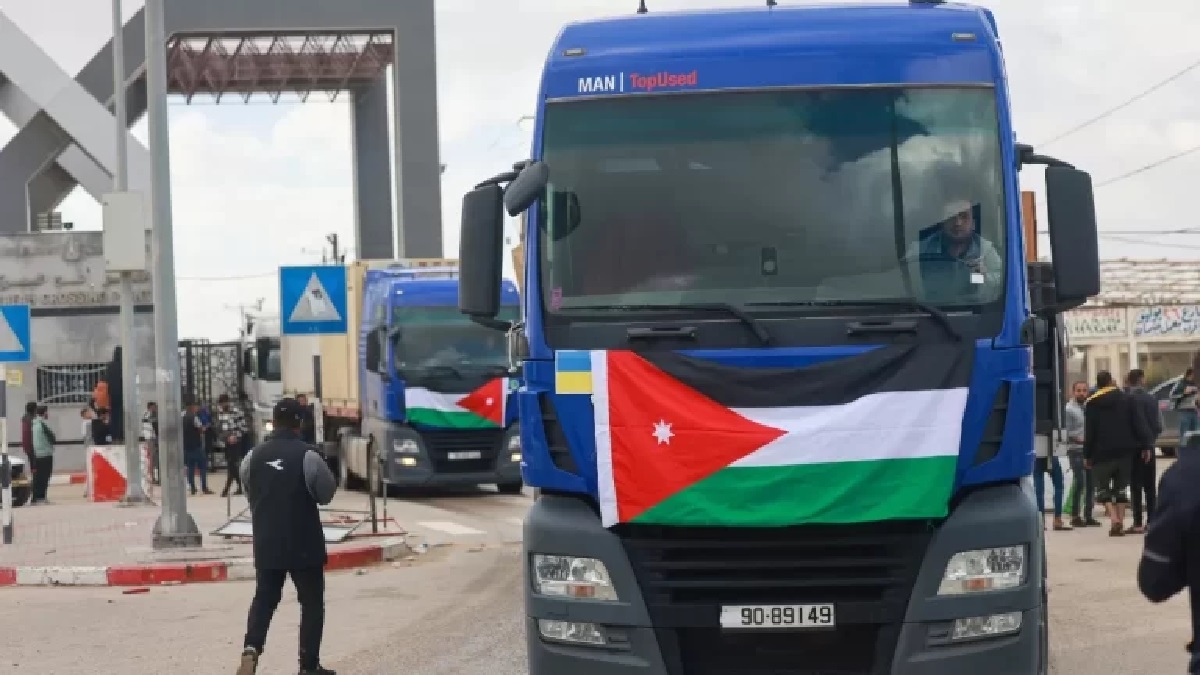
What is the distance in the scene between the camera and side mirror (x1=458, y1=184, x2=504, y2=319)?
8961 mm

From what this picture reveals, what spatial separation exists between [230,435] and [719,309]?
2619cm

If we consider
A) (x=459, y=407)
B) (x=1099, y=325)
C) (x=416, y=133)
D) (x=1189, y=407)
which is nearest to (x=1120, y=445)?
(x=1189, y=407)

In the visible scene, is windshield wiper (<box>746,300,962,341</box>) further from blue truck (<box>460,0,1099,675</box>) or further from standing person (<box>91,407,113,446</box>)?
standing person (<box>91,407,113,446</box>)

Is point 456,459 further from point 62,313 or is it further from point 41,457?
point 62,313

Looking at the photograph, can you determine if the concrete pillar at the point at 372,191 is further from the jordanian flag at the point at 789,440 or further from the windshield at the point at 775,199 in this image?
the jordanian flag at the point at 789,440

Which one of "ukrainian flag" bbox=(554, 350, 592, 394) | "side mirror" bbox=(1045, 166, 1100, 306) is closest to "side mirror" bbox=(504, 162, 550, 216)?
"ukrainian flag" bbox=(554, 350, 592, 394)

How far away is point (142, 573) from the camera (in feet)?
60.6

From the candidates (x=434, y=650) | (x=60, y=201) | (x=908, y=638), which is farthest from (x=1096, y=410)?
(x=60, y=201)

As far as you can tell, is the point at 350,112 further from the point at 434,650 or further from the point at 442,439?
the point at 434,650

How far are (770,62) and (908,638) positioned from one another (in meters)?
2.76

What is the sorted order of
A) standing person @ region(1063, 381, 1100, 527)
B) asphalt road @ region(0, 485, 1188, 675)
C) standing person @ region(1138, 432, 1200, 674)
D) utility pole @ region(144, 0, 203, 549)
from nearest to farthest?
standing person @ region(1138, 432, 1200, 674)
asphalt road @ region(0, 485, 1188, 675)
utility pole @ region(144, 0, 203, 549)
standing person @ region(1063, 381, 1100, 527)

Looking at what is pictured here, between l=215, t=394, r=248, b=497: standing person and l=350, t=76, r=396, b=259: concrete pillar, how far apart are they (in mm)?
5101

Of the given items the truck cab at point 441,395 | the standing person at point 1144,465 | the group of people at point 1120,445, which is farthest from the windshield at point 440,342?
the standing person at point 1144,465

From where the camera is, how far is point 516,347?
9453 millimetres
